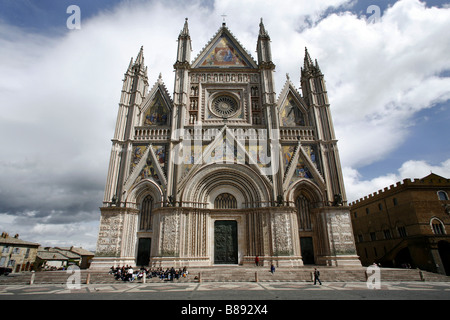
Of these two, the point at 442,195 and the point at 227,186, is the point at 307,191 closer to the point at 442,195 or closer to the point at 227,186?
the point at 227,186

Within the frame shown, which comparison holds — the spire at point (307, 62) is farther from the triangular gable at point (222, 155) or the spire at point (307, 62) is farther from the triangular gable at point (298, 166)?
the triangular gable at point (222, 155)

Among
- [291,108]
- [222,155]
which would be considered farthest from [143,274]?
[291,108]

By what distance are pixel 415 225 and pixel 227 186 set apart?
2032 centimetres

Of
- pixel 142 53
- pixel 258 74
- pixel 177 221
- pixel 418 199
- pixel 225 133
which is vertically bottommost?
pixel 177 221

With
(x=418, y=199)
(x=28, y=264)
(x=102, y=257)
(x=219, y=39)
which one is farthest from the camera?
(x=28, y=264)

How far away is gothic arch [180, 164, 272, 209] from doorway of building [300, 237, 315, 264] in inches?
190

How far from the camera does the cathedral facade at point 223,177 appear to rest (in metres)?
21.2

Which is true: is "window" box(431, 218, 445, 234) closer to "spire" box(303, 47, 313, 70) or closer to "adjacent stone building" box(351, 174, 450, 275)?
"adjacent stone building" box(351, 174, 450, 275)

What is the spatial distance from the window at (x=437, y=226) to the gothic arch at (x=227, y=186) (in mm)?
18639
